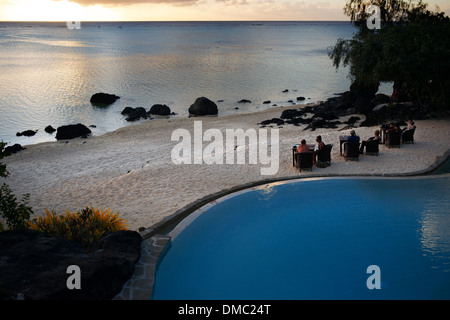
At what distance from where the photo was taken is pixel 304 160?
14672 mm

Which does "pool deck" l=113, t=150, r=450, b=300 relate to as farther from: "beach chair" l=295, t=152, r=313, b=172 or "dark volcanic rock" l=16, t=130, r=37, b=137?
"dark volcanic rock" l=16, t=130, r=37, b=137

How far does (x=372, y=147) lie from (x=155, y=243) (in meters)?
10.5

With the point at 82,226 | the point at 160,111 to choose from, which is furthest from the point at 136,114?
the point at 82,226

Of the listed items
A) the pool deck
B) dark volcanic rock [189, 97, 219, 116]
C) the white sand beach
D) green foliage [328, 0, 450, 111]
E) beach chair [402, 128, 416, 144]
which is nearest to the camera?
the pool deck

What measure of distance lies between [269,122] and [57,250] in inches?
904

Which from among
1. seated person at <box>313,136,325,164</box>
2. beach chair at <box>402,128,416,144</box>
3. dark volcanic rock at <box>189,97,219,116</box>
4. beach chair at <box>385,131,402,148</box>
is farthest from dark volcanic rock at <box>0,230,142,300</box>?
dark volcanic rock at <box>189,97,219,116</box>

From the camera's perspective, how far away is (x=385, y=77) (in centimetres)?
2311

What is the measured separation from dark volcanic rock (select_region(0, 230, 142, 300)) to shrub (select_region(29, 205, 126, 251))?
39 cm

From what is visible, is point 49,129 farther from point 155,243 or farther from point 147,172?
point 155,243

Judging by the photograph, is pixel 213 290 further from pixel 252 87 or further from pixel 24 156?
pixel 252 87

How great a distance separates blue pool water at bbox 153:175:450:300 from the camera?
8.30 meters

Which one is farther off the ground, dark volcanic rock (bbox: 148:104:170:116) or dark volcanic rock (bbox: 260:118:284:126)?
dark volcanic rock (bbox: 148:104:170:116)

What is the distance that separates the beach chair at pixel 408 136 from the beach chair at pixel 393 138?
34 cm
